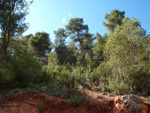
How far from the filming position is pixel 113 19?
19.6 metres

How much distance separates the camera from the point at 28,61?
7133mm

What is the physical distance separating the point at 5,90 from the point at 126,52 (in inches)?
325

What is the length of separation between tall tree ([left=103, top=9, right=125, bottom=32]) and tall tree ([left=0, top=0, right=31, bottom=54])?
45.9 ft

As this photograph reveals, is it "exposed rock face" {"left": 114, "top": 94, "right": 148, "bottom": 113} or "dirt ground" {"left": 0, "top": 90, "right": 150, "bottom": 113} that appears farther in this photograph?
"dirt ground" {"left": 0, "top": 90, "right": 150, "bottom": 113}

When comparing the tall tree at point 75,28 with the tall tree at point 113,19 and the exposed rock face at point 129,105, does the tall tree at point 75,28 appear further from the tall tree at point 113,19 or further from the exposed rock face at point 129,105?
the exposed rock face at point 129,105

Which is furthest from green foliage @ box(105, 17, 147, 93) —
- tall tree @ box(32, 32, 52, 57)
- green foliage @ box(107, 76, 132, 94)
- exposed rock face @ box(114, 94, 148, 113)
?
tall tree @ box(32, 32, 52, 57)

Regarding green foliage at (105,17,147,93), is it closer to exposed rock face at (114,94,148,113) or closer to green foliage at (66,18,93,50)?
exposed rock face at (114,94,148,113)

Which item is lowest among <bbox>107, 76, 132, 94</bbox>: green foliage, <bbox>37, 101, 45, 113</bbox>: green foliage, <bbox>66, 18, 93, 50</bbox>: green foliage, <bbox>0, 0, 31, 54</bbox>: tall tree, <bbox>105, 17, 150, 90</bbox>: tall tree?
<bbox>37, 101, 45, 113</bbox>: green foliage

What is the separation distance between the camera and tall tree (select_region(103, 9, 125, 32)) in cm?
1914

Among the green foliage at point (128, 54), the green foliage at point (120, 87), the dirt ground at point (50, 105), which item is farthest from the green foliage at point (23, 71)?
the green foliage at point (128, 54)

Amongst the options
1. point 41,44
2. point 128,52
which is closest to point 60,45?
point 41,44

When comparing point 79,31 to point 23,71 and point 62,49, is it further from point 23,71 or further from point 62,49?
point 23,71

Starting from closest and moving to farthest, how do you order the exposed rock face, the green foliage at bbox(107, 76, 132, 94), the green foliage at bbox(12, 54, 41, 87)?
1. the exposed rock face
2. the green foliage at bbox(12, 54, 41, 87)
3. the green foliage at bbox(107, 76, 132, 94)

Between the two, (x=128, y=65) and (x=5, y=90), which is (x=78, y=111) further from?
(x=128, y=65)
